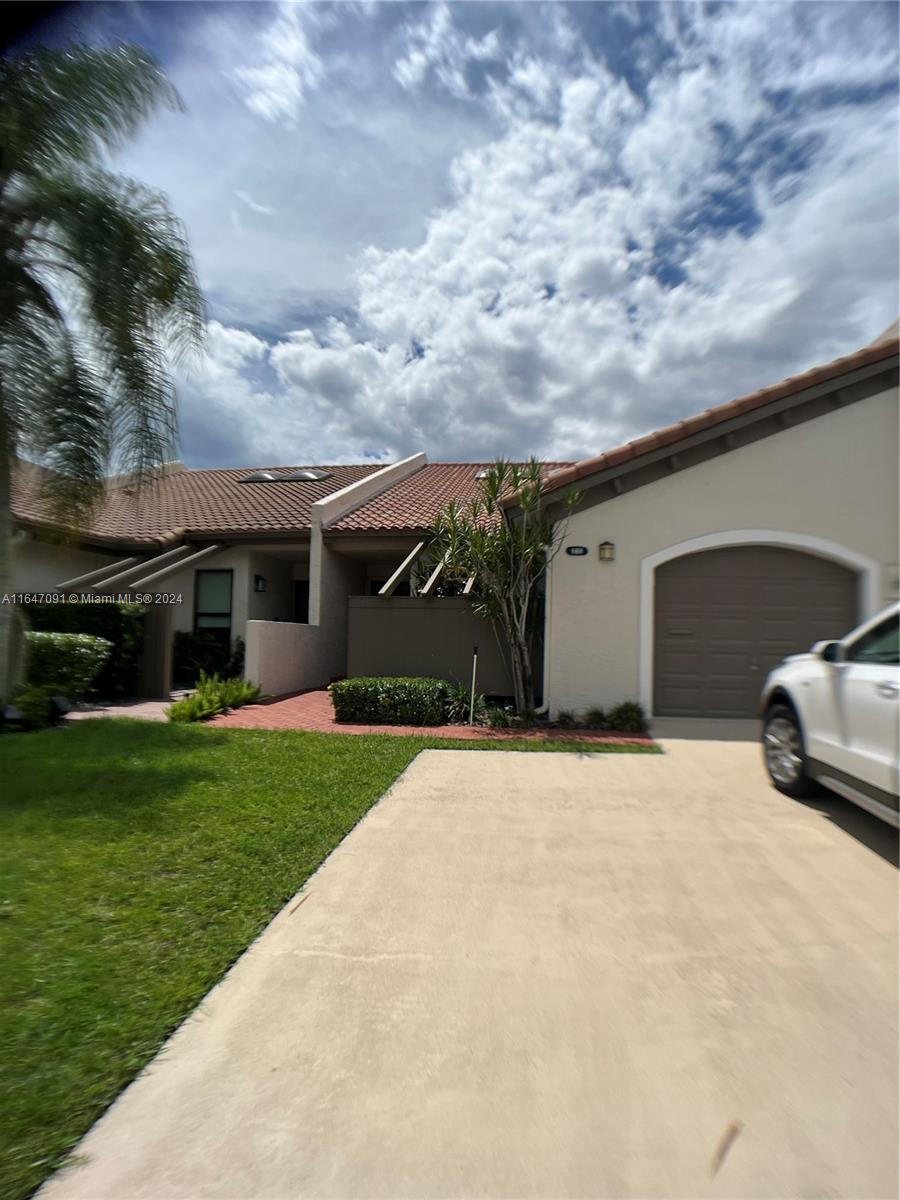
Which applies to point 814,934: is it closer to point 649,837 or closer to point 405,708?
point 649,837

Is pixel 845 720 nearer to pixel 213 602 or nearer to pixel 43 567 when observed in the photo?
pixel 213 602

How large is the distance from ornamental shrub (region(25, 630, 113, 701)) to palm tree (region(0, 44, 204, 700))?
6.52 feet

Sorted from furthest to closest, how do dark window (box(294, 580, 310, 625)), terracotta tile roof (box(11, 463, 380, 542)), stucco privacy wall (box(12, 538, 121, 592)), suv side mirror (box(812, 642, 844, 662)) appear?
dark window (box(294, 580, 310, 625))
terracotta tile roof (box(11, 463, 380, 542))
stucco privacy wall (box(12, 538, 121, 592))
suv side mirror (box(812, 642, 844, 662))

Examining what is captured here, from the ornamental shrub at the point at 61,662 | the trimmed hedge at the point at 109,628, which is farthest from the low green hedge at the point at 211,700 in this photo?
the trimmed hedge at the point at 109,628

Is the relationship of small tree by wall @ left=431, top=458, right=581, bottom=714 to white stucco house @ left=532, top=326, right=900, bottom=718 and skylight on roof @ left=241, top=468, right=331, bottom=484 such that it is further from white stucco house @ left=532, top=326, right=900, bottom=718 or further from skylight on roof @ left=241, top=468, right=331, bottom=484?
skylight on roof @ left=241, top=468, right=331, bottom=484

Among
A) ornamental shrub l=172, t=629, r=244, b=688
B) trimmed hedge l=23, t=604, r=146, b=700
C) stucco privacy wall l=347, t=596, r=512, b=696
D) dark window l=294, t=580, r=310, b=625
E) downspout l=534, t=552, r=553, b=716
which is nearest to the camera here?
downspout l=534, t=552, r=553, b=716

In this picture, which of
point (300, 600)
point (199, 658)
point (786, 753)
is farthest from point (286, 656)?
point (786, 753)

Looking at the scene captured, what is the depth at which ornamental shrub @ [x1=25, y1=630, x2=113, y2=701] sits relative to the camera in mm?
9273

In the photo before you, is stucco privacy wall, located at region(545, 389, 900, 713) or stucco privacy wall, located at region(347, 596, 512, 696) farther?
stucco privacy wall, located at region(347, 596, 512, 696)

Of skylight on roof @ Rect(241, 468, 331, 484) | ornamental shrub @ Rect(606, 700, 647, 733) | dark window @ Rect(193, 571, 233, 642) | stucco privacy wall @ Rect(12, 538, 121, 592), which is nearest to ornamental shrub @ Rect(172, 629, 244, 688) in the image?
dark window @ Rect(193, 571, 233, 642)

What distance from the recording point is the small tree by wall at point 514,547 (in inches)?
368

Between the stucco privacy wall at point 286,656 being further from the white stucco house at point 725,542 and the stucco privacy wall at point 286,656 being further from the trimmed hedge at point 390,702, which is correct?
the white stucco house at point 725,542

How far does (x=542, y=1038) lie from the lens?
261cm

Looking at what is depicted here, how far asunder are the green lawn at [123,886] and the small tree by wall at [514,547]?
3.10m
